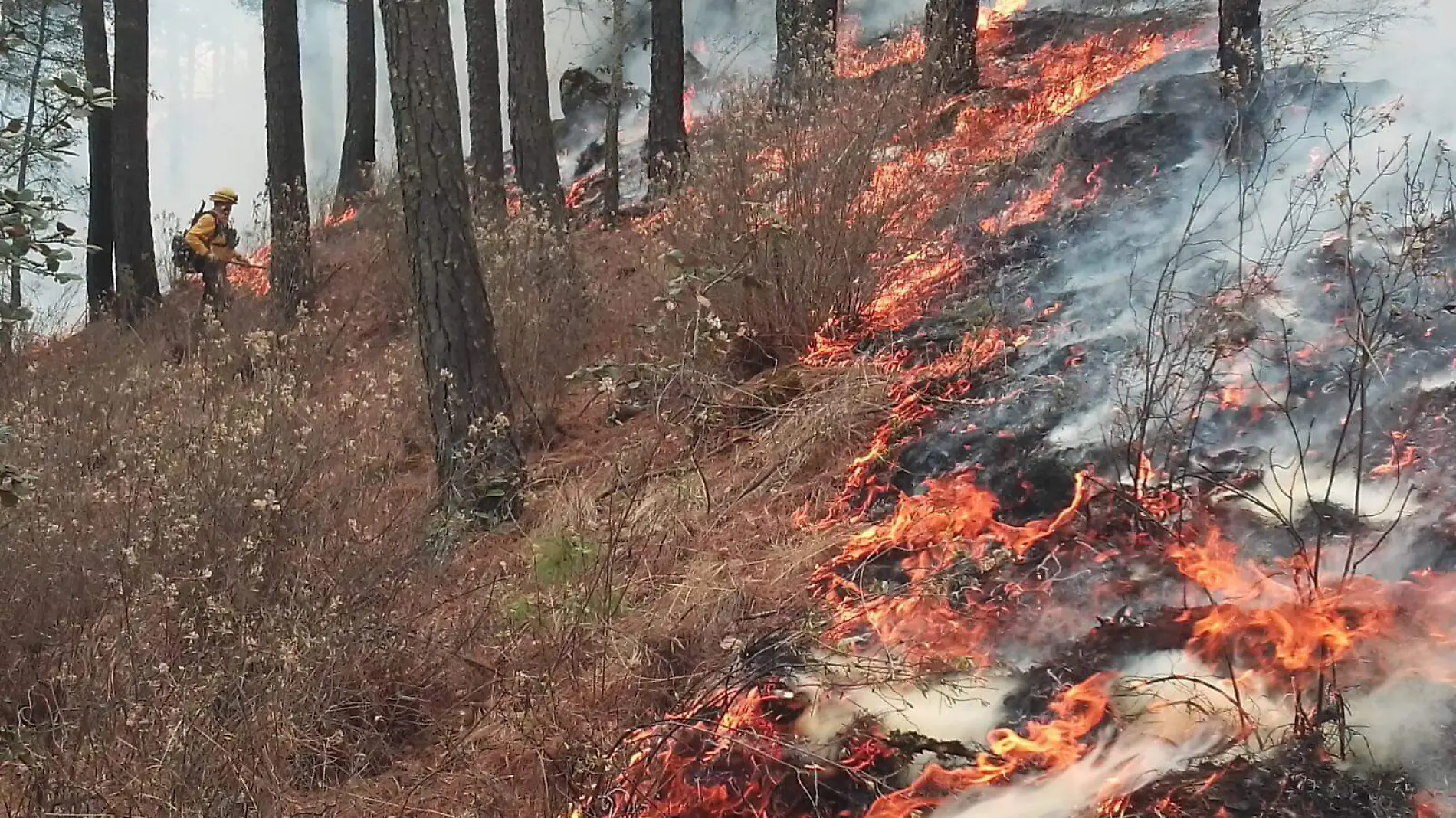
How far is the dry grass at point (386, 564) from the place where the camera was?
2.33 m

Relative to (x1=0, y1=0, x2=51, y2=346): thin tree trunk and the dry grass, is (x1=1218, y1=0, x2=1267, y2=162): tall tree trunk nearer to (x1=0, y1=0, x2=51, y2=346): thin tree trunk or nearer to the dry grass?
the dry grass

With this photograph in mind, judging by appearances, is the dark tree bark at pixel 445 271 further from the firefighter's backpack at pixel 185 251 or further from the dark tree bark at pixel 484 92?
the firefighter's backpack at pixel 185 251

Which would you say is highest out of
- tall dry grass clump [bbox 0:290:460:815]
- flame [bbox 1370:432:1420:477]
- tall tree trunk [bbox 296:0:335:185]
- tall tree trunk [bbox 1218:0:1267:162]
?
tall tree trunk [bbox 296:0:335:185]

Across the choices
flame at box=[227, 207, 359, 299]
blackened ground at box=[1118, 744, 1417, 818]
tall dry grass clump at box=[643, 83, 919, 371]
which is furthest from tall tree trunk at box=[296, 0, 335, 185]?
blackened ground at box=[1118, 744, 1417, 818]

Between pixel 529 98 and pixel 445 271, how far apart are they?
5049 millimetres

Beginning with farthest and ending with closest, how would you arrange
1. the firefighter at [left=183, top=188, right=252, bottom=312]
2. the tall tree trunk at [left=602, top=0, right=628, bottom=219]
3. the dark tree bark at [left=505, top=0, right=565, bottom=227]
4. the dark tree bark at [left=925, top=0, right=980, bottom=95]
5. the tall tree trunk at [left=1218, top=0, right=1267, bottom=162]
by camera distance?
the tall tree trunk at [left=602, top=0, right=628, bottom=219] < the dark tree bark at [left=505, top=0, right=565, bottom=227] < the firefighter at [left=183, top=188, right=252, bottom=312] < the dark tree bark at [left=925, top=0, right=980, bottom=95] < the tall tree trunk at [left=1218, top=0, right=1267, bottom=162]

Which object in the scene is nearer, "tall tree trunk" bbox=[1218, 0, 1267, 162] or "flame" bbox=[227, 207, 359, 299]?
"tall tree trunk" bbox=[1218, 0, 1267, 162]

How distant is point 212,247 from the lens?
26.8 ft

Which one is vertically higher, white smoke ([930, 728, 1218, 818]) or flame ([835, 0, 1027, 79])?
flame ([835, 0, 1027, 79])

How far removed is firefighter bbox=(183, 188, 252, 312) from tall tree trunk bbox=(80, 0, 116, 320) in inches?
86.0

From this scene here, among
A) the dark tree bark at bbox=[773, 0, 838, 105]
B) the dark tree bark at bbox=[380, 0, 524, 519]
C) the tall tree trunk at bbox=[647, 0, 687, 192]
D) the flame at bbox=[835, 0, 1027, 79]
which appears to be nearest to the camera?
the dark tree bark at bbox=[380, 0, 524, 519]

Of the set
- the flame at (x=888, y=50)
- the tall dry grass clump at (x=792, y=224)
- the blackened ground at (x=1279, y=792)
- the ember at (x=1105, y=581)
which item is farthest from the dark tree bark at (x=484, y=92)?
the blackened ground at (x=1279, y=792)

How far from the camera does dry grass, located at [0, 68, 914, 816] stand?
2334mm

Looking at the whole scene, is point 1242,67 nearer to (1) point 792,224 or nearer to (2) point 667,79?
(1) point 792,224
